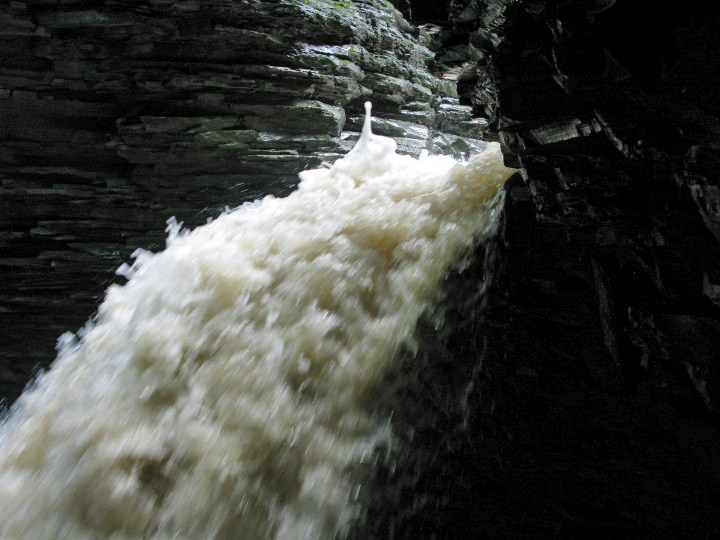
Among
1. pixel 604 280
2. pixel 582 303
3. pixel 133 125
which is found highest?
pixel 604 280

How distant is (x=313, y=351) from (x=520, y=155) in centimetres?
230

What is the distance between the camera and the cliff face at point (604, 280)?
7.88 ft

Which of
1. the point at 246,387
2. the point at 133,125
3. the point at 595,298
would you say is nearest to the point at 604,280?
the point at 595,298

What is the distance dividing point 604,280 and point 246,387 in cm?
267

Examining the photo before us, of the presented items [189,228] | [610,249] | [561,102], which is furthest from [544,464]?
[189,228]

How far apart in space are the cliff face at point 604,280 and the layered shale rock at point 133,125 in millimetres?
8076

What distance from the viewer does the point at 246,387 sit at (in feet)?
11.2

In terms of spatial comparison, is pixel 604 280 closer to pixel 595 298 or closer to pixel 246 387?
pixel 595 298

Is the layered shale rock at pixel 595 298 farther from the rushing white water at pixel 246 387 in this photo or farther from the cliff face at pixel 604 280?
the rushing white water at pixel 246 387

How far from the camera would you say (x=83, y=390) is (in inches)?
152

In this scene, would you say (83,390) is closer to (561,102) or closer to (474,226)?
(474,226)

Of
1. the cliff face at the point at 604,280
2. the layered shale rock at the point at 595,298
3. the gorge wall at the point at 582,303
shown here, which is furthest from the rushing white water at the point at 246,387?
the cliff face at the point at 604,280

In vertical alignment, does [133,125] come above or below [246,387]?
below

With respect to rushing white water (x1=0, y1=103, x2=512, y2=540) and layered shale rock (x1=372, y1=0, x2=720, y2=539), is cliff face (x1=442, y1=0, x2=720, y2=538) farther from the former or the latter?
rushing white water (x1=0, y1=103, x2=512, y2=540)
